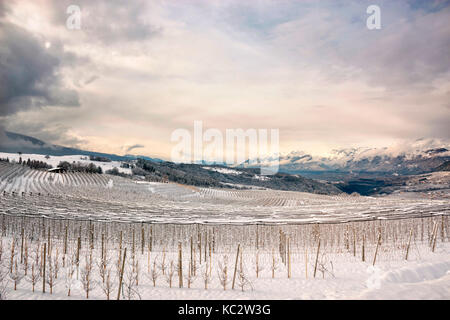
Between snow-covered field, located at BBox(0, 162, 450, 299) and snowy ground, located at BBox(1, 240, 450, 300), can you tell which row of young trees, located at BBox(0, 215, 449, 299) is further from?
snowy ground, located at BBox(1, 240, 450, 300)

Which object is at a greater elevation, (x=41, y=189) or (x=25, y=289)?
(x=41, y=189)

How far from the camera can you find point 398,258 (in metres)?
19.5

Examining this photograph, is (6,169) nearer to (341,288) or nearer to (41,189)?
(41,189)

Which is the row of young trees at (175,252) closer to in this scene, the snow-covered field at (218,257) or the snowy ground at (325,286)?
the snow-covered field at (218,257)

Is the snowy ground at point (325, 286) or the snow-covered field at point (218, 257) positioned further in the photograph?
the snow-covered field at point (218, 257)

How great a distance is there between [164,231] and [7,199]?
2610cm

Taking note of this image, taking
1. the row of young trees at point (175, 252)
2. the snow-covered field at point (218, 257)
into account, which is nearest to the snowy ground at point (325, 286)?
the snow-covered field at point (218, 257)

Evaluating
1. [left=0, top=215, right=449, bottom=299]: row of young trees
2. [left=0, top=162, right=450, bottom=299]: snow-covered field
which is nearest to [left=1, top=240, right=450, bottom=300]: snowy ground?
[left=0, top=162, right=450, bottom=299]: snow-covered field

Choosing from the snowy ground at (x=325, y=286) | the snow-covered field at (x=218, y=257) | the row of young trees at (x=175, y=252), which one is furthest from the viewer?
the row of young trees at (x=175, y=252)

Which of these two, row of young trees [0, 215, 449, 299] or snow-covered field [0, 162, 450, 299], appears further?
row of young trees [0, 215, 449, 299]

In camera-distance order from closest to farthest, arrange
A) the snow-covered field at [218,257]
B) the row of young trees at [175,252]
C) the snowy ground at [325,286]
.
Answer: the snowy ground at [325,286], the snow-covered field at [218,257], the row of young trees at [175,252]
